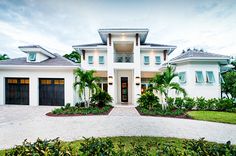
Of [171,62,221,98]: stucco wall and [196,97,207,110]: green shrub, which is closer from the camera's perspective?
[196,97,207,110]: green shrub

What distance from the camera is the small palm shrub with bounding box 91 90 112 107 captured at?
15.5 m

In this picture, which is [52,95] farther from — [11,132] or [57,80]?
[11,132]

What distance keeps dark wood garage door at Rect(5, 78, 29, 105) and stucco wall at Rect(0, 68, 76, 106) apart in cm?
47

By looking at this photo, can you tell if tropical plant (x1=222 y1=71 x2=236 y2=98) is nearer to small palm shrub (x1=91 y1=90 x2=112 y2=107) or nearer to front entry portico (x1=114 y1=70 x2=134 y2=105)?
front entry portico (x1=114 y1=70 x2=134 y2=105)

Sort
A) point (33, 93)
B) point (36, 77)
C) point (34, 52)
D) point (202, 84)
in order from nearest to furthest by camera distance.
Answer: point (202, 84) < point (33, 93) < point (36, 77) < point (34, 52)

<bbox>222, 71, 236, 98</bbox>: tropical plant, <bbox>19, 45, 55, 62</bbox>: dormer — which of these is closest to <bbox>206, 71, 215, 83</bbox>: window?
<bbox>222, 71, 236, 98</bbox>: tropical plant

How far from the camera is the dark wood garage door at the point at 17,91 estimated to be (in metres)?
16.8

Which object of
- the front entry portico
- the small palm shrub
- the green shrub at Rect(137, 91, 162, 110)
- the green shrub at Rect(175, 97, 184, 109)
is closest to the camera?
the green shrub at Rect(137, 91, 162, 110)

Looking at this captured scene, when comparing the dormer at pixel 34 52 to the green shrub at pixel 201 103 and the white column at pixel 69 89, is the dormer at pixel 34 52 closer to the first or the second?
the white column at pixel 69 89

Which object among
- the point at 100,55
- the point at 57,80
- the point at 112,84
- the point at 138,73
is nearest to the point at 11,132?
the point at 57,80

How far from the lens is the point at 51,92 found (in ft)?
55.0

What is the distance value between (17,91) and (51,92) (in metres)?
3.95

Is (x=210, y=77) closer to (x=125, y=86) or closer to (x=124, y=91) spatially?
(x=125, y=86)

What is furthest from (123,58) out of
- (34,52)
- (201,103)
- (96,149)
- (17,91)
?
(96,149)
